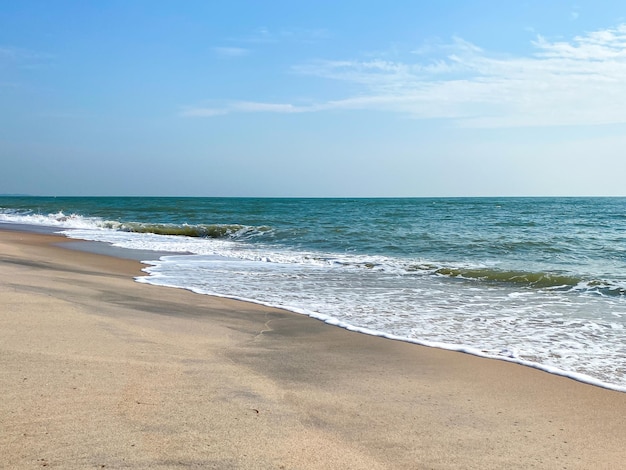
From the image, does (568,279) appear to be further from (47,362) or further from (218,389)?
(47,362)

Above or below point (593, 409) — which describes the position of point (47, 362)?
above

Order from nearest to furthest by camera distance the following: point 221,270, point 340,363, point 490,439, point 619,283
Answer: point 490,439 → point 340,363 → point 619,283 → point 221,270

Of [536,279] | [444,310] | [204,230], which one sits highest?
[204,230]

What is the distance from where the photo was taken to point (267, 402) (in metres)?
3.64

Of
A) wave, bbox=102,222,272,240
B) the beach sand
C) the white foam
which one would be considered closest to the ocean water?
the white foam

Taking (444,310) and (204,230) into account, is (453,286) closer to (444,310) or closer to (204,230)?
(444,310)

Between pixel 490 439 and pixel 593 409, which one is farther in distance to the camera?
pixel 593 409

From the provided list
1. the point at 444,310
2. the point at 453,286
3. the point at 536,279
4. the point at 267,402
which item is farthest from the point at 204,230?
the point at 267,402

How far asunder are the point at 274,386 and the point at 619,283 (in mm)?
8790

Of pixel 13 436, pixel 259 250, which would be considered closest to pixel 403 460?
pixel 13 436

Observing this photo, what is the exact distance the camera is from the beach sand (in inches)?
112

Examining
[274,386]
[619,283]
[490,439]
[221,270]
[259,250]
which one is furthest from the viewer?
[259,250]

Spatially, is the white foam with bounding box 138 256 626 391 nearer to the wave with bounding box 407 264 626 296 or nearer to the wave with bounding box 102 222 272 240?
the wave with bounding box 407 264 626 296

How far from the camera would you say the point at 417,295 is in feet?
29.7
